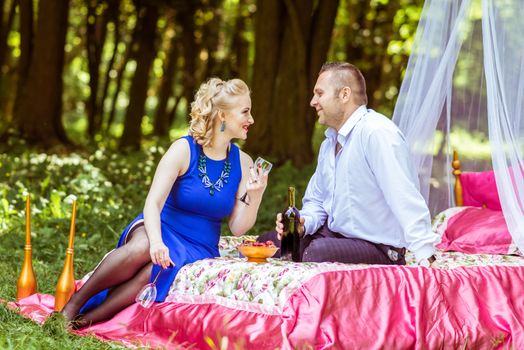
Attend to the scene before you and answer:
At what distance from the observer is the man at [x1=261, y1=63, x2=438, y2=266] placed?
4.35 m

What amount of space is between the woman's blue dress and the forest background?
0.66 m

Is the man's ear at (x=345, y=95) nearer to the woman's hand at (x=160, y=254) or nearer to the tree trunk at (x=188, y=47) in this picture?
→ the woman's hand at (x=160, y=254)

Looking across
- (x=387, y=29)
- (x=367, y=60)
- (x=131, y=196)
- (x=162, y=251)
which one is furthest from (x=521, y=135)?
(x=367, y=60)

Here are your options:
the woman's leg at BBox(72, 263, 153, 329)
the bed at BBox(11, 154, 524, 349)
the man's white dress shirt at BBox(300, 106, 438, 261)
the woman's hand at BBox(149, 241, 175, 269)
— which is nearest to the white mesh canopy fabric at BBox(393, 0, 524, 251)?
the man's white dress shirt at BBox(300, 106, 438, 261)

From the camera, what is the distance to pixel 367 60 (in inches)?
626

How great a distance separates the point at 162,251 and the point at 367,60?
478 inches

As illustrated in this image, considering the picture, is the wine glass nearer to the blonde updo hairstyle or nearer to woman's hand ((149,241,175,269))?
woman's hand ((149,241,175,269))

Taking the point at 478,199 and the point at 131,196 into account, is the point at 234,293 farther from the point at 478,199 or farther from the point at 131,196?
the point at 131,196

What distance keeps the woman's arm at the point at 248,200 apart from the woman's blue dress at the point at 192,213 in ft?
0.26

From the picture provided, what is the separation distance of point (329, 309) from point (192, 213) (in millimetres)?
1030

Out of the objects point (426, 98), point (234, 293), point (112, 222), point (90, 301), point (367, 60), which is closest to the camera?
point (234, 293)

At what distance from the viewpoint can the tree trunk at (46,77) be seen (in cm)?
1223

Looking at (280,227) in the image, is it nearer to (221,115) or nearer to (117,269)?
(221,115)

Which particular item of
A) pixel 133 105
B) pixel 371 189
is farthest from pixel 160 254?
pixel 133 105
